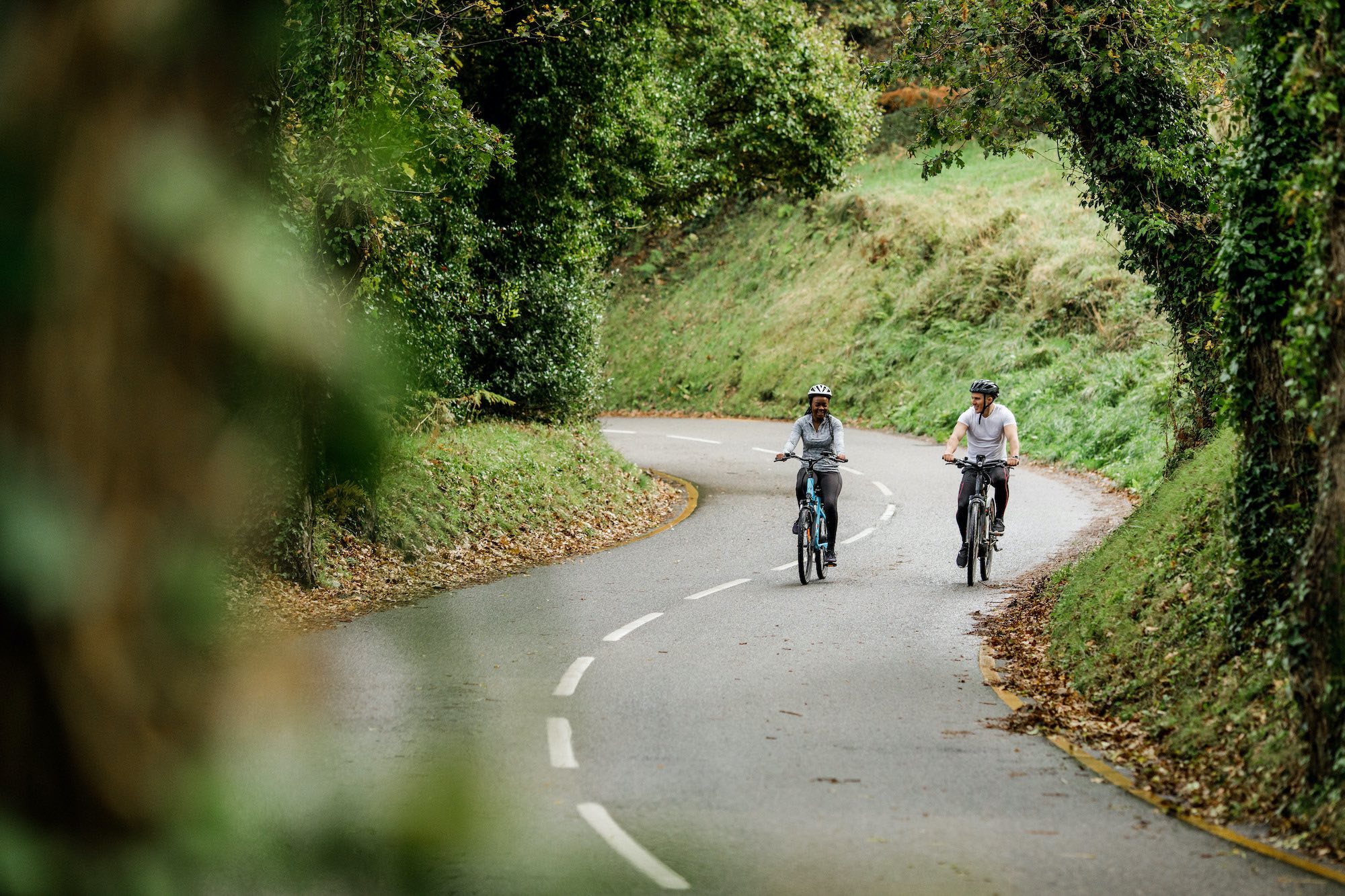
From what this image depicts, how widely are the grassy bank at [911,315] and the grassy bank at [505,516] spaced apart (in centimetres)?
953

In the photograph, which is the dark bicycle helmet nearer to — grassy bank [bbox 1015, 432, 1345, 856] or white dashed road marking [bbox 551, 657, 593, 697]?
grassy bank [bbox 1015, 432, 1345, 856]

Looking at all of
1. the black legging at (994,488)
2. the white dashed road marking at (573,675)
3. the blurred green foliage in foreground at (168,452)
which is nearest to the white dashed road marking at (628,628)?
the white dashed road marking at (573,675)

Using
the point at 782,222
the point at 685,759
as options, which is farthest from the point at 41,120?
the point at 782,222

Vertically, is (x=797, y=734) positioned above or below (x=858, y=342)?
below

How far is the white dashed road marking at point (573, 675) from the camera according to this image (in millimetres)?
8727

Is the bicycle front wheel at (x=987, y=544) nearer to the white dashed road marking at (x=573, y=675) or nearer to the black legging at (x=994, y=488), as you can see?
the black legging at (x=994, y=488)

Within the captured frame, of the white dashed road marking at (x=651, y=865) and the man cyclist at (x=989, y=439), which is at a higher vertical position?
the man cyclist at (x=989, y=439)

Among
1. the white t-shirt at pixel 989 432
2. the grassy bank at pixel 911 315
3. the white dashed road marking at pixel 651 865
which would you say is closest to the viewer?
the white dashed road marking at pixel 651 865

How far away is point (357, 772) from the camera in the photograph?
0.73m

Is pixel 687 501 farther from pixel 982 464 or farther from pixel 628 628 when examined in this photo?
pixel 628 628

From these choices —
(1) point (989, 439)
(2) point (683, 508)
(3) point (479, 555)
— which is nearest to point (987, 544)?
(1) point (989, 439)

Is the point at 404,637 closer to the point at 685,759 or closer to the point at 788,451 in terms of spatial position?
the point at 685,759

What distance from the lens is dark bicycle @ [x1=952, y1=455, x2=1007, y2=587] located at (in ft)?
44.5

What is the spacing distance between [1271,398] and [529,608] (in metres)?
7.10
